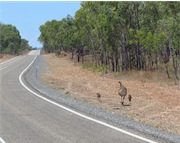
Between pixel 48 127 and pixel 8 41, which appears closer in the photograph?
pixel 48 127

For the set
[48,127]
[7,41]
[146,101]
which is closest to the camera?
[48,127]

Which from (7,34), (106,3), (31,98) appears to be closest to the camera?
(31,98)

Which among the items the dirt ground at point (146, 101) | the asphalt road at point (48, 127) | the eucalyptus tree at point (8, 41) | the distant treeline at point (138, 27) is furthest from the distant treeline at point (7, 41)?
the asphalt road at point (48, 127)

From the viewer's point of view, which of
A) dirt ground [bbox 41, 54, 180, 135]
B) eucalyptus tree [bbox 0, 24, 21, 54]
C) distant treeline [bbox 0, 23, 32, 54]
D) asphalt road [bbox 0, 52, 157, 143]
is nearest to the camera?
asphalt road [bbox 0, 52, 157, 143]

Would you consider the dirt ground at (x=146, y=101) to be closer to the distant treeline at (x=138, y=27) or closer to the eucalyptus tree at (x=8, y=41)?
the distant treeline at (x=138, y=27)

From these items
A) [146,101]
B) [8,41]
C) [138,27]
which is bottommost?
[146,101]

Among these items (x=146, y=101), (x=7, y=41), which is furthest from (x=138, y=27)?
(x=7, y=41)

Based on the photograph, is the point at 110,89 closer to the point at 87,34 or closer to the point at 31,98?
the point at 31,98

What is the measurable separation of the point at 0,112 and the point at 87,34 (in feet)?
130

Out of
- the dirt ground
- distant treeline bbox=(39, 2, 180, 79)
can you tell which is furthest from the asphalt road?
distant treeline bbox=(39, 2, 180, 79)

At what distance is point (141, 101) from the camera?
1789cm

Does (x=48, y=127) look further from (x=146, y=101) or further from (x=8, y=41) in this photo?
(x=8, y=41)

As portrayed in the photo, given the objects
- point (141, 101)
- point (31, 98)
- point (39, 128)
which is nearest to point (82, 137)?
point (39, 128)

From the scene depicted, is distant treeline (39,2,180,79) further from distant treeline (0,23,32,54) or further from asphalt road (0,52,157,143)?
distant treeline (0,23,32,54)
